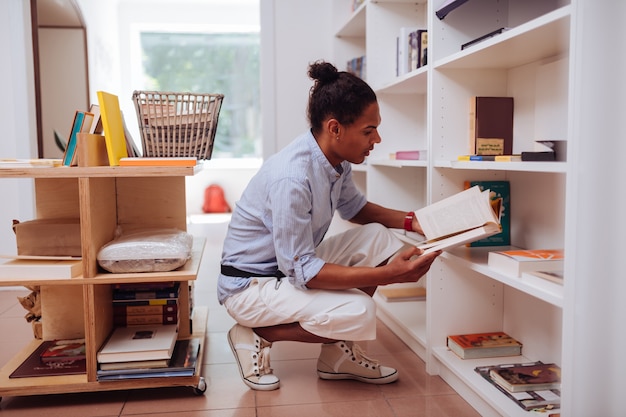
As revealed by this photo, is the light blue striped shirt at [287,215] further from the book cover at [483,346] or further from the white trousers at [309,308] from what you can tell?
the book cover at [483,346]

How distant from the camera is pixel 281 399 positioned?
6.10 ft

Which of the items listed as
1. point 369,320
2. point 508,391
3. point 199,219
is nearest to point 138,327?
point 369,320

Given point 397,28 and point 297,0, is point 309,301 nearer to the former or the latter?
point 397,28

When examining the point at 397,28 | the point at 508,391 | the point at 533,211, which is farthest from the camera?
the point at 397,28

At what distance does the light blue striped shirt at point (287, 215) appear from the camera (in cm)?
175

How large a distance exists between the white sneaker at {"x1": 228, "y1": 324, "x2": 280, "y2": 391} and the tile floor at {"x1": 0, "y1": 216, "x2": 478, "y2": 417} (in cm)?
3

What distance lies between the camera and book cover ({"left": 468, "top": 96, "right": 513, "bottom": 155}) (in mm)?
1990

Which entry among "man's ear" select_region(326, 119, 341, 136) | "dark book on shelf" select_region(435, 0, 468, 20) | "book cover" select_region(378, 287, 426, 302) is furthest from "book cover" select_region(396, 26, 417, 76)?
"book cover" select_region(378, 287, 426, 302)

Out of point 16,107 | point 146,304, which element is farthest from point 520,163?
point 16,107

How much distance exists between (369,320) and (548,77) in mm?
973

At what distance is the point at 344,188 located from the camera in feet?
7.15

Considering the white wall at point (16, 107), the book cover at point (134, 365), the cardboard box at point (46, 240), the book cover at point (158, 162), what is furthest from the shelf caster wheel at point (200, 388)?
the white wall at point (16, 107)

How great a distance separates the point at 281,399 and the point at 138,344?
499 millimetres

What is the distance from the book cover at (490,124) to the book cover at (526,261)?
1.46 feet
